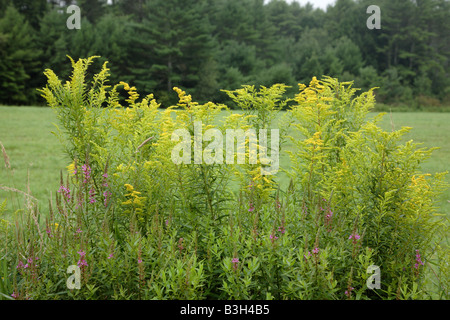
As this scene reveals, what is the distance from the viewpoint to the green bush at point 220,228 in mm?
2105

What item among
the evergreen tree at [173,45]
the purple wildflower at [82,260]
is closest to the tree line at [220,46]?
the evergreen tree at [173,45]

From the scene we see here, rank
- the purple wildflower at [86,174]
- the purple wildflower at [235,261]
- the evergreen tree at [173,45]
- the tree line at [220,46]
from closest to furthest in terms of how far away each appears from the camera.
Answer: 1. the purple wildflower at [235,261]
2. the purple wildflower at [86,174]
3. the evergreen tree at [173,45]
4. the tree line at [220,46]

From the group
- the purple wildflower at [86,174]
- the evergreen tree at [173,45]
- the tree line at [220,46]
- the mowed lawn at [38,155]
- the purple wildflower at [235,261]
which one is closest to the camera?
the purple wildflower at [235,261]

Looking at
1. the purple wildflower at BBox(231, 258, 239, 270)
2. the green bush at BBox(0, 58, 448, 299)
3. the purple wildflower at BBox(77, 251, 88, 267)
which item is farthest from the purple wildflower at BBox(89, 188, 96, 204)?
the purple wildflower at BBox(231, 258, 239, 270)

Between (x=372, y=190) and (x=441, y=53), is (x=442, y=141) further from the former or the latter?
(x=441, y=53)

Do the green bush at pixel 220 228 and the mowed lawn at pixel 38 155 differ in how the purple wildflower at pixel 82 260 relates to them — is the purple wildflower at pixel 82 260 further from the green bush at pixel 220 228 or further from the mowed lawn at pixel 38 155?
the mowed lawn at pixel 38 155

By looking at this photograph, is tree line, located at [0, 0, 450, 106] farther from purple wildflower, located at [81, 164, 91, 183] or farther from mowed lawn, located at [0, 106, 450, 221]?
purple wildflower, located at [81, 164, 91, 183]

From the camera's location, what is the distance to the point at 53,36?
101 ft

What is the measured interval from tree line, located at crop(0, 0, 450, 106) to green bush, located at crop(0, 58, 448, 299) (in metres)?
19.7

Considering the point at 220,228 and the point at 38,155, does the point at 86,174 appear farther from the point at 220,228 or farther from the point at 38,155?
the point at 38,155

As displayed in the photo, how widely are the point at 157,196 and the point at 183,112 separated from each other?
0.64 m

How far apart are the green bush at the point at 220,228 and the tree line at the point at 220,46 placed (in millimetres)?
19699

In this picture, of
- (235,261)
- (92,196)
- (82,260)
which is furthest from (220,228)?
(92,196)

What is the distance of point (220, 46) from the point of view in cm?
3350
